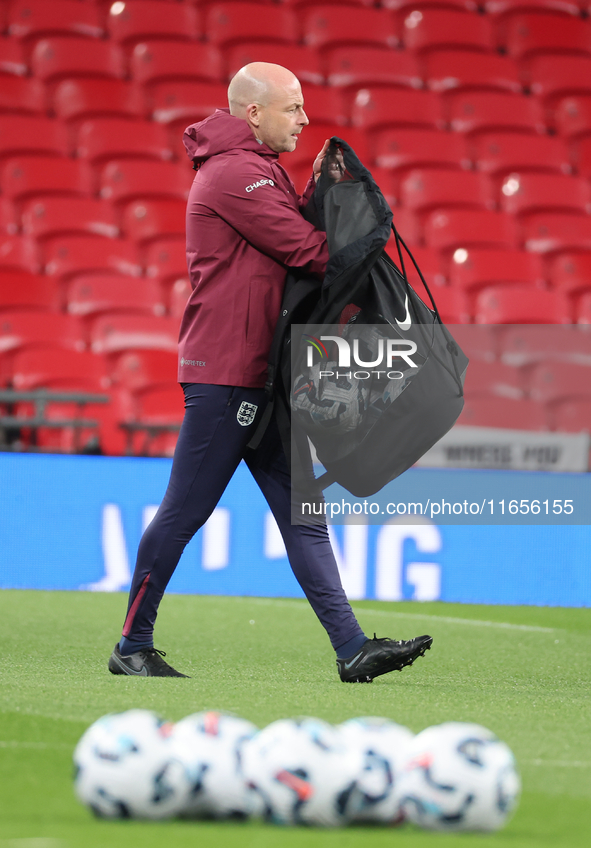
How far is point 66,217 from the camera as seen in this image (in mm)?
9312

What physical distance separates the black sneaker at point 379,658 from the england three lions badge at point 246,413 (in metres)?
0.77

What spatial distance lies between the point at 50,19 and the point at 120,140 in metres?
1.59

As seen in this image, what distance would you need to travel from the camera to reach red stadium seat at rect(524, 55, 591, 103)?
1161 cm

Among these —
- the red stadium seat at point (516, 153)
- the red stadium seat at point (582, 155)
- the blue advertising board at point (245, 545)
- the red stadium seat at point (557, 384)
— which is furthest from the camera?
the red stadium seat at point (582, 155)

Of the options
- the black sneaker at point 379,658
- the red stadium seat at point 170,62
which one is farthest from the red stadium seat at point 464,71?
the black sneaker at point 379,658

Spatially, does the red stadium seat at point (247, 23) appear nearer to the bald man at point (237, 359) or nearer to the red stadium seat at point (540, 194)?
the red stadium seat at point (540, 194)

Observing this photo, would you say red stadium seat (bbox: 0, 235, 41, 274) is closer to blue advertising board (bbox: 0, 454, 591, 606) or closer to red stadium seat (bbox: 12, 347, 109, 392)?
red stadium seat (bbox: 12, 347, 109, 392)

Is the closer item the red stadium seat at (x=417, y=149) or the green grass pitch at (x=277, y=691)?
the green grass pitch at (x=277, y=691)

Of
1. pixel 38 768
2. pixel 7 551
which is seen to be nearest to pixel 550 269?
pixel 7 551

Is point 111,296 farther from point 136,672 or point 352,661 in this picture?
point 352,661

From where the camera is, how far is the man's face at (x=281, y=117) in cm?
372

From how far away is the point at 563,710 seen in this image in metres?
3.25

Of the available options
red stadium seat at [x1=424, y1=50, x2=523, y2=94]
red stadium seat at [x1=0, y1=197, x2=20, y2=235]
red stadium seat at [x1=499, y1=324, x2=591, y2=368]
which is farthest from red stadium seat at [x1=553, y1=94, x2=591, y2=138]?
red stadium seat at [x1=0, y1=197, x2=20, y2=235]

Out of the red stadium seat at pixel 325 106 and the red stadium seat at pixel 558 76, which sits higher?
the red stadium seat at pixel 558 76
